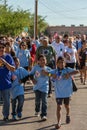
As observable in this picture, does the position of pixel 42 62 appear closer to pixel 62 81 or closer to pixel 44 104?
pixel 62 81

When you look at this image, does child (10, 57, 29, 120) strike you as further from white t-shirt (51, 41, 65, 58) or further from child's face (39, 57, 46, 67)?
white t-shirt (51, 41, 65, 58)

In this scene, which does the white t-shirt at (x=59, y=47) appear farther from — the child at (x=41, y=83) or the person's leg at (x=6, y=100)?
the person's leg at (x=6, y=100)

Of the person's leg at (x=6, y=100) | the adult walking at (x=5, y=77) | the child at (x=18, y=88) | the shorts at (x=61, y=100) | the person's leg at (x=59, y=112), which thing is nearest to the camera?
the person's leg at (x=59, y=112)

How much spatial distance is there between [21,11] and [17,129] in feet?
127

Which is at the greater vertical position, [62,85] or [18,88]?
[62,85]

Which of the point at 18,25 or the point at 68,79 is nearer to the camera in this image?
the point at 68,79

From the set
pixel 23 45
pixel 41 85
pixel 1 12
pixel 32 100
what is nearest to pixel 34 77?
pixel 41 85

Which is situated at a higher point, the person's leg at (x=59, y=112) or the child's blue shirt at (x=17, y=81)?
the child's blue shirt at (x=17, y=81)

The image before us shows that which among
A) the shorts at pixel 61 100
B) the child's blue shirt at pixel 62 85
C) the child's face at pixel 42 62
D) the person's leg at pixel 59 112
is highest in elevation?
the child's face at pixel 42 62

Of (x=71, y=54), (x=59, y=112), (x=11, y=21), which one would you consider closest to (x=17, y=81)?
(x=59, y=112)

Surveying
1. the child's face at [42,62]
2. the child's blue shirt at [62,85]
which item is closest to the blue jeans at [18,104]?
the child's face at [42,62]

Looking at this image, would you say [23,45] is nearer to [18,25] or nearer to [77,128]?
[77,128]

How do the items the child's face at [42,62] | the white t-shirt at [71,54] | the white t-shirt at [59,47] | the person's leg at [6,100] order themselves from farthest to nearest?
the white t-shirt at [71,54]
the white t-shirt at [59,47]
the child's face at [42,62]
the person's leg at [6,100]

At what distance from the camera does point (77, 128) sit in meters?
9.08
